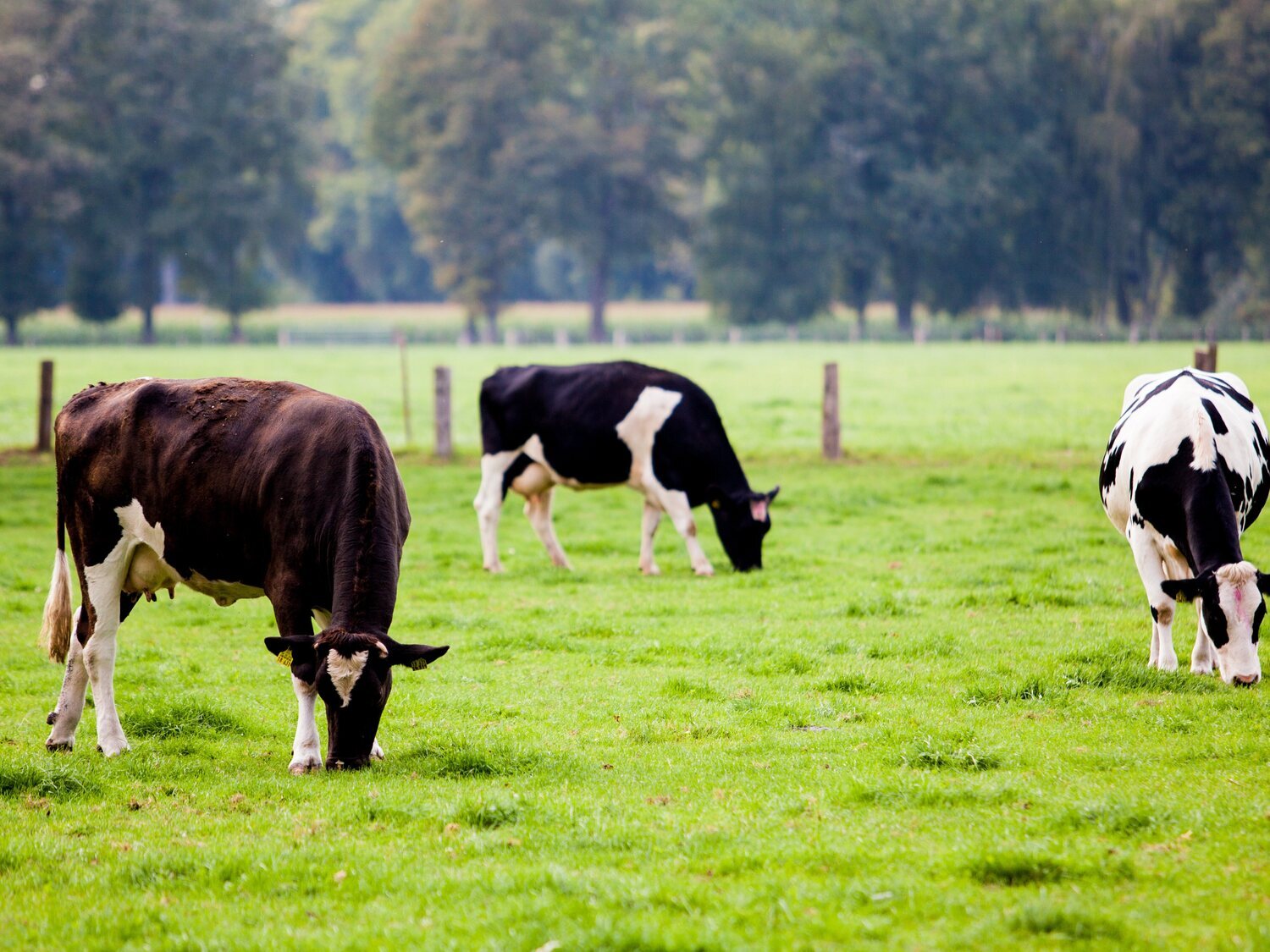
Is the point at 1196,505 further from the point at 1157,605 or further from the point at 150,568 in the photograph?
the point at 150,568

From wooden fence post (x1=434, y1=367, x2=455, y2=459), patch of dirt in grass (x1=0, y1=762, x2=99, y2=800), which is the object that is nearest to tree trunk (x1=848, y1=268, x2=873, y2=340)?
wooden fence post (x1=434, y1=367, x2=455, y2=459)

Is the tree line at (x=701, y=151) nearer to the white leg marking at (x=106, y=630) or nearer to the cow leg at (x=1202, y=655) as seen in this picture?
the cow leg at (x=1202, y=655)

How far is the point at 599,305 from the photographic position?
78.6 m

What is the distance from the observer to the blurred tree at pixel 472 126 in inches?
2926

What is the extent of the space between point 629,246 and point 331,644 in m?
72.1

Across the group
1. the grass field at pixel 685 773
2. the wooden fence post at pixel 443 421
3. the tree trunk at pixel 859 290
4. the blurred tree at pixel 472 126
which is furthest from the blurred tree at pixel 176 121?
the grass field at pixel 685 773

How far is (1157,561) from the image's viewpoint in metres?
8.90

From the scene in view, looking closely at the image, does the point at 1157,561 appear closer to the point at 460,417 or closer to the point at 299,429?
the point at 299,429

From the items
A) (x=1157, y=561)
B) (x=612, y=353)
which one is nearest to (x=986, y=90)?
(x=612, y=353)

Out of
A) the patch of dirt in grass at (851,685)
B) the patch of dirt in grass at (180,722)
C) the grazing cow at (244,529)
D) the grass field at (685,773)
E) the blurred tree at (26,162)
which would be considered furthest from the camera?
the blurred tree at (26,162)

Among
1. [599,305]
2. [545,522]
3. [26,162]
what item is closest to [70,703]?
[545,522]

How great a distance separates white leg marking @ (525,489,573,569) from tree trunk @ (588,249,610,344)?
208ft

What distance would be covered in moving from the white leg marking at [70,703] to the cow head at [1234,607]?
5.94 meters

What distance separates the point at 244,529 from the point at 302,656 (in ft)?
3.15
